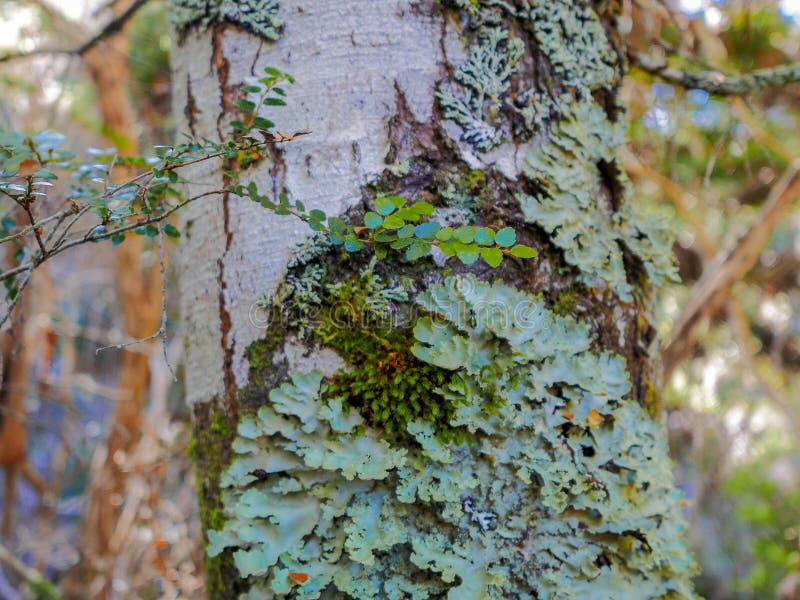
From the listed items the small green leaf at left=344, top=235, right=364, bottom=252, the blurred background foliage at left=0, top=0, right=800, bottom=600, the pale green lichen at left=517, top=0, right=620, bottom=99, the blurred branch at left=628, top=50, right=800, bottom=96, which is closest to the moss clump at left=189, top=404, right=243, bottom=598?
the small green leaf at left=344, top=235, right=364, bottom=252

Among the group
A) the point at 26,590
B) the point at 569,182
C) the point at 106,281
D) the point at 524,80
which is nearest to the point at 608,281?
the point at 569,182

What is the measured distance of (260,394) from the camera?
2.89 feet

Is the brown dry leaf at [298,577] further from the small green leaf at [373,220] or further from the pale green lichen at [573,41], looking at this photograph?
the pale green lichen at [573,41]

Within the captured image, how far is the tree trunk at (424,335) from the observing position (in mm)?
802

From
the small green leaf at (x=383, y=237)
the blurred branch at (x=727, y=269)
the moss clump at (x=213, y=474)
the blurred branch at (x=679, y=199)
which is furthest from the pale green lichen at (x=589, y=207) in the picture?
the blurred branch at (x=679, y=199)

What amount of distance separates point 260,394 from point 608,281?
0.53 metres

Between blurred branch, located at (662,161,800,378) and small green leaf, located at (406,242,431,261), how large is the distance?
74.2 inches

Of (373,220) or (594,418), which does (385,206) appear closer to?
(373,220)

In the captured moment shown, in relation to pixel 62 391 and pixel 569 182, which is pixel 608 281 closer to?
pixel 569 182

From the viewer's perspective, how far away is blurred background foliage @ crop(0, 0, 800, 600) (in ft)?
8.05

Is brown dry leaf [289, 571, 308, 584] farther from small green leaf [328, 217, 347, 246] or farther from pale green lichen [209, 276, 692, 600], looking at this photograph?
small green leaf [328, 217, 347, 246]

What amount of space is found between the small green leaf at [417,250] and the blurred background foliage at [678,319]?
1.01 m

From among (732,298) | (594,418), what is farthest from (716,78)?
(732,298)

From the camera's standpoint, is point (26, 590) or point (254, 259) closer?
point (254, 259)
